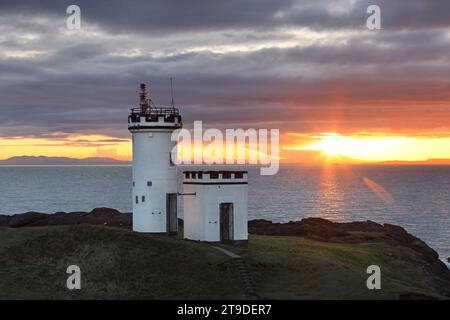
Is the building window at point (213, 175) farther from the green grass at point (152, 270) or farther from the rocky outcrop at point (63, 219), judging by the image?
the rocky outcrop at point (63, 219)

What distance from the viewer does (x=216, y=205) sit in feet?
159

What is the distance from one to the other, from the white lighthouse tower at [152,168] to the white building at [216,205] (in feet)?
6.59

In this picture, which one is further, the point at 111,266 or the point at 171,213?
the point at 171,213

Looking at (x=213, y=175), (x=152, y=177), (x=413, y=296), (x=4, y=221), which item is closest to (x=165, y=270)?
(x=213, y=175)

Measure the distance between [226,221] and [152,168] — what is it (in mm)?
7074

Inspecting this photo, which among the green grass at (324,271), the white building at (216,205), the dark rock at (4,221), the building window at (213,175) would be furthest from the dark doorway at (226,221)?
the dark rock at (4,221)

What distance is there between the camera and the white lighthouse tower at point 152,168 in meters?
51.0

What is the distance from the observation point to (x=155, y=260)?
40.4m

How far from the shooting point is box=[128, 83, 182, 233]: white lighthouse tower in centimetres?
5103

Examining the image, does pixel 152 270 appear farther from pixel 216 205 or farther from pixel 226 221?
pixel 226 221

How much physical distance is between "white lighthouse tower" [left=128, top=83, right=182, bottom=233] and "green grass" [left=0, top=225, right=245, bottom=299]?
6.77m

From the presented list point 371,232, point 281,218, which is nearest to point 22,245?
point 371,232

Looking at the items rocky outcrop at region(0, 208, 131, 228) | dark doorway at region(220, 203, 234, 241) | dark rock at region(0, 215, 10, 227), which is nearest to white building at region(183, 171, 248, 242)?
dark doorway at region(220, 203, 234, 241)
